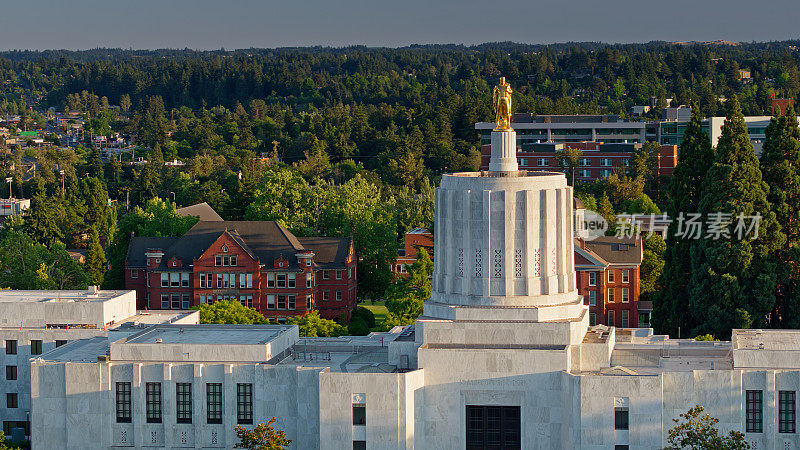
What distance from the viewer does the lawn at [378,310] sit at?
4641 inches

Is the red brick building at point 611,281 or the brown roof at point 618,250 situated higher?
the brown roof at point 618,250

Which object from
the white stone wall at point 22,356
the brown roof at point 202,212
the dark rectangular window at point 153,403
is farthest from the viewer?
the brown roof at point 202,212

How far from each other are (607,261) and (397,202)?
47.0m

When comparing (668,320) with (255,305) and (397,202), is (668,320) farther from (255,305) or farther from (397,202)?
(397,202)

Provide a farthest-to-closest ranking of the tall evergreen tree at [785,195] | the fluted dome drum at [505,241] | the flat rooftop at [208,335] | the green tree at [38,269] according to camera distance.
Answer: the green tree at [38,269], the tall evergreen tree at [785,195], the flat rooftop at [208,335], the fluted dome drum at [505,241]

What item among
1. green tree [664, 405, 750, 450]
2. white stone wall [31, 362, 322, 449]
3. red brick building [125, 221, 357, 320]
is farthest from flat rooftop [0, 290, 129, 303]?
green tree [664, 405, 750, 450]

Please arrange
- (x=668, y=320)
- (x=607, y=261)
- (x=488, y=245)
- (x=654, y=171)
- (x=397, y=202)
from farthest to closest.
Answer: (x=654, y=171)
(x=397, y=202)
(x=607, y=261)
(x=668, y=320)
(x=488, y=245)

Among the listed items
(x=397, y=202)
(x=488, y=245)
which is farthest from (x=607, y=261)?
(x=488, y=245)

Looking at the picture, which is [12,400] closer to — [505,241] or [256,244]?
[505,241]

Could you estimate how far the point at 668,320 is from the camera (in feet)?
310

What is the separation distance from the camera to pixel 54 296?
78812 millimetres

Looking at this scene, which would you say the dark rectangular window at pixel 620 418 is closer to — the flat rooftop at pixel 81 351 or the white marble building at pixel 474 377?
the white marble building at pixel 474 377

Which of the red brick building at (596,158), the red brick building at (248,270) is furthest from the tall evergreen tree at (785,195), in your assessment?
the red brick building at (596,158)

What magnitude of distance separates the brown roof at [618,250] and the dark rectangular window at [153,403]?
60.4 m
